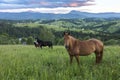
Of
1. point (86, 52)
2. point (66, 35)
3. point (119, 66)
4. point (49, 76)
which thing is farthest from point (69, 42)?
point (49, 76)

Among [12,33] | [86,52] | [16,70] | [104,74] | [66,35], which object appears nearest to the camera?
[104,74]

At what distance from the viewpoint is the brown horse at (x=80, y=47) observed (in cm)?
1292

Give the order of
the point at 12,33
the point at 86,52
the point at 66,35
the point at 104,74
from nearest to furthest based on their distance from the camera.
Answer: the point at 104,74 < the point at 66,35 < the point at 86,52 < the point at 12,33

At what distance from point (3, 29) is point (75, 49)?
168 metres

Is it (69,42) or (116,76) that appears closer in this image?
(116,76)

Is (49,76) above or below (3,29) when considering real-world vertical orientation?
→ above

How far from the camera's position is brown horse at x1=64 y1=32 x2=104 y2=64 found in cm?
1292

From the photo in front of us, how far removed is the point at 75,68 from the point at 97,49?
331 centimetres

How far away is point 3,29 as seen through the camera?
176 m

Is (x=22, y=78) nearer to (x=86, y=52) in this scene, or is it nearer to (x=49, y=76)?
(x=49, y=76)

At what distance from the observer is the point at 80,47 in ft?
44.7

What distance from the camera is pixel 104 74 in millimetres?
10211

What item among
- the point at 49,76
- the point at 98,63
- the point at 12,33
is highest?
the point at 49,76

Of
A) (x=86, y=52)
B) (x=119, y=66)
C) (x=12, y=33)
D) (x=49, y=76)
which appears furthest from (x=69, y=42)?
(x=12, y=33)
